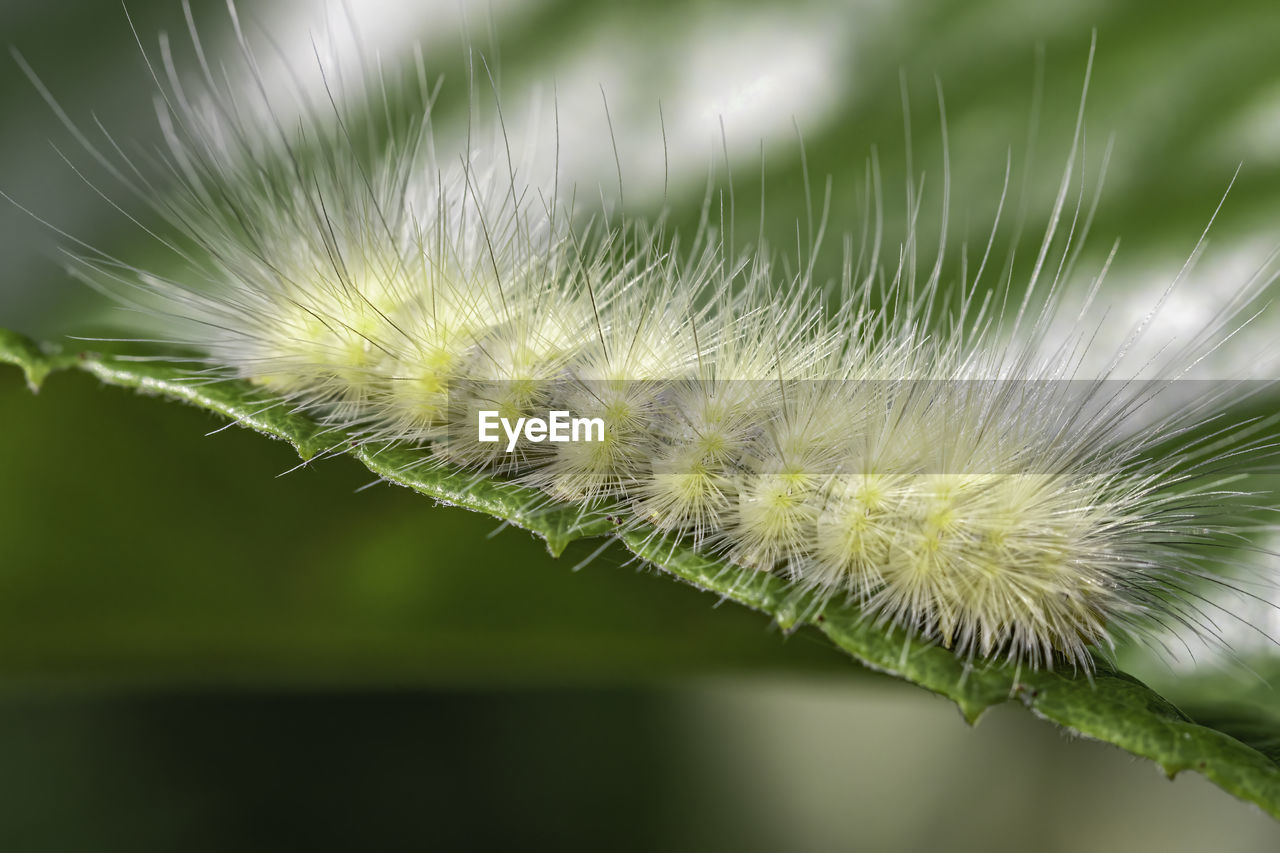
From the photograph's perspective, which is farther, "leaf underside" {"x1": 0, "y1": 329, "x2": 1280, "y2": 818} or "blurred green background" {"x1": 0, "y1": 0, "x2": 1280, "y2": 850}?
"blurred green background" {"x1": 0, "y1": 0, "x2": 1280, "y2": 850}

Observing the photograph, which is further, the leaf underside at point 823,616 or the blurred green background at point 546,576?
the blurred green background at point 546,576

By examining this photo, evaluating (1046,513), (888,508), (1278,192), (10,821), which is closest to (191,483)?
(10,821)

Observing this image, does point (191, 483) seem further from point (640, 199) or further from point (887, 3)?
point (887, 3)

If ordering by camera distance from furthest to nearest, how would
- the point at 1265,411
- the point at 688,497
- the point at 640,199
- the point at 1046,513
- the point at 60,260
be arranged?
the point at 640,199 → the point at 60,260 → the point at 1265,411 → the point at 688,497 → the point at 1046,513
